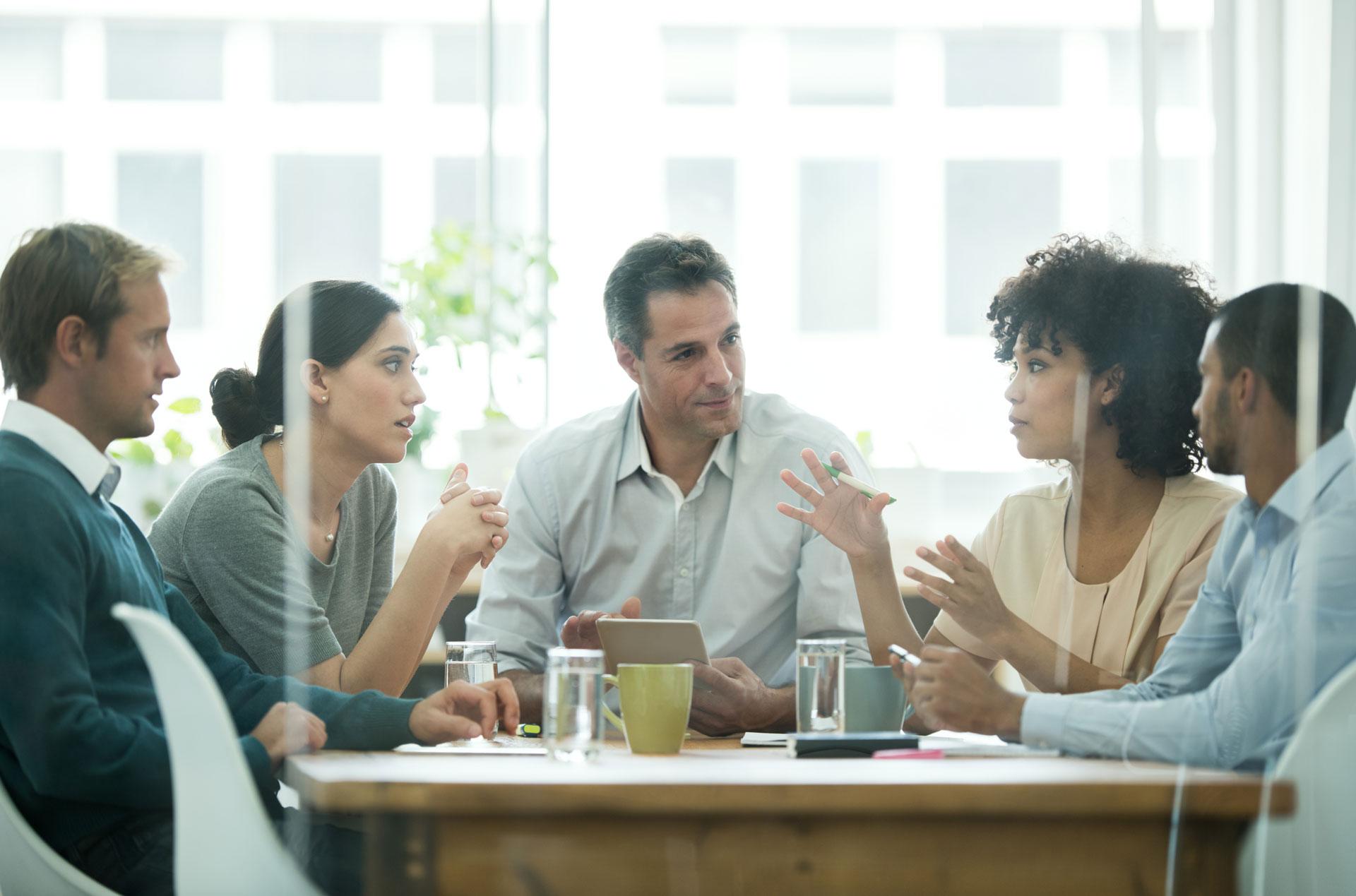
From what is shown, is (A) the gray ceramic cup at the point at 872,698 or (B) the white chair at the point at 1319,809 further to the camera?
(A) the gray ceramic cup at the point at 872,698

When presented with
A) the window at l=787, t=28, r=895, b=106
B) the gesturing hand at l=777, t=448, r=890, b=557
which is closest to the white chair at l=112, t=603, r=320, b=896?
the gesturing hand at l=777, t=448, r=890, b=557

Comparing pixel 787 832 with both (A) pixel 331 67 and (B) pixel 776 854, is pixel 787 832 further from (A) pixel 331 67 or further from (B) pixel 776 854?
(A) pixel 331 67

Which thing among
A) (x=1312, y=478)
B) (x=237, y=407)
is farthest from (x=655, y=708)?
(x=237, y=407)

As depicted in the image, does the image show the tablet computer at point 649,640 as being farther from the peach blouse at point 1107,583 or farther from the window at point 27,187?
the window at point 27,187

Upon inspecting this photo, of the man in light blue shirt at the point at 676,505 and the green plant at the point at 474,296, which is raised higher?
the green plant at the point at 474,296

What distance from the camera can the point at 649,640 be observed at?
1.39 metres

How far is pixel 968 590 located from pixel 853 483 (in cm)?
22

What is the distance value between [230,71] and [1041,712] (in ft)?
5.20

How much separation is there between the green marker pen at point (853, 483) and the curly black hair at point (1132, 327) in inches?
9.6

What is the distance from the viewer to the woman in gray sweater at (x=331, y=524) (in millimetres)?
1604

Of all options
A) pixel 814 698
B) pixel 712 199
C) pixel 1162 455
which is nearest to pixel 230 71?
pixel 712 199

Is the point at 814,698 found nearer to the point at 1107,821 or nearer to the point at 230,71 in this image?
the point at 1107,821

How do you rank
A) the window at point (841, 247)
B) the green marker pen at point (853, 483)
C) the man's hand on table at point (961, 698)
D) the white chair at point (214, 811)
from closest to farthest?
the white chair at point (214, 811) → the man's hand on table at point (961, 698) → the green marker pen at point (853, 483) → the window at point (841, 247)

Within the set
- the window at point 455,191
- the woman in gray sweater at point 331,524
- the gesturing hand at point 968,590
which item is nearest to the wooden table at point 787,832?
the gesturing hand at point 968,590
